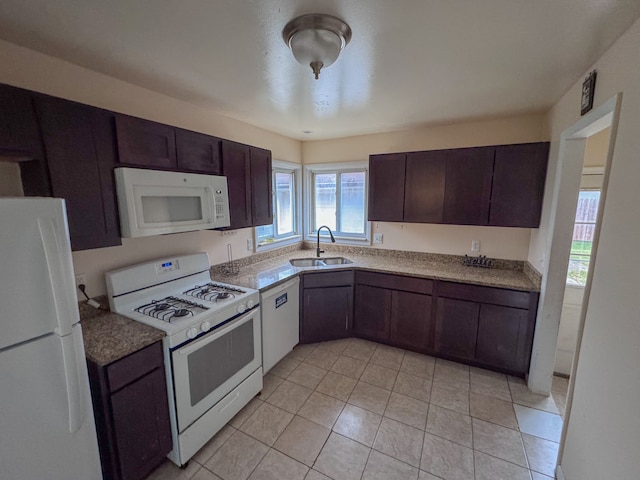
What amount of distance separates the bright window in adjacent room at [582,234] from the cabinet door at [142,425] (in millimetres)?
3681

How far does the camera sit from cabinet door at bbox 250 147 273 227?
254 cm

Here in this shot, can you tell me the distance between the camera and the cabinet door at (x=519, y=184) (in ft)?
7.62

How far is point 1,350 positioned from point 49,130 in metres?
1.01

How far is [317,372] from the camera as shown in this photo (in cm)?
253

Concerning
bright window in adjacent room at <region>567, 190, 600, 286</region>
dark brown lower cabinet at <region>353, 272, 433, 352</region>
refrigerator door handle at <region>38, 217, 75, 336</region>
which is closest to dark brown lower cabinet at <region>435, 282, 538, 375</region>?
dark brown lower cabinet at <region>353, 272, 433, 352</region>

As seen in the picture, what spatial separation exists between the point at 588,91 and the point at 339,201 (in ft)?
8.15

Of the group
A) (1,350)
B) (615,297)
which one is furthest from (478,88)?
(1,350)

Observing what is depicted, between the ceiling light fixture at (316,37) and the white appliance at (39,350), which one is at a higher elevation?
the ceiling light fixture at (316,37)

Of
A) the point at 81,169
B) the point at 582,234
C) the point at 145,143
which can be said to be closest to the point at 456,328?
the point at 582,234

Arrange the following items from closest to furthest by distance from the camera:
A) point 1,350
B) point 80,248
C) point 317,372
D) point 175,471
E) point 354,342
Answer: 1. point 1,350
2. point 80,248
3. point 175,471
4. point 317,372
5. point 354,342

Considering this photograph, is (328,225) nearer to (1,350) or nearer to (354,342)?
(354,342)

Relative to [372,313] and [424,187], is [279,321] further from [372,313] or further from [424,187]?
[424,187]

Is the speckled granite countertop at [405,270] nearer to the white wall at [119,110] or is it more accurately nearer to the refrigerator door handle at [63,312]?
the white wall at [119,110]

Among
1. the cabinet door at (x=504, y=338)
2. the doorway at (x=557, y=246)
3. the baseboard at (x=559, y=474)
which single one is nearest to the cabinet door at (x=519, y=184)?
the doorway at (x=557, y=246)
